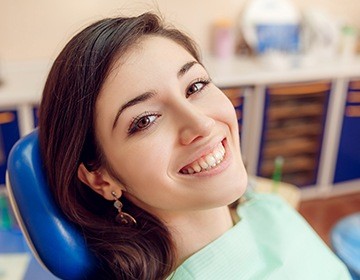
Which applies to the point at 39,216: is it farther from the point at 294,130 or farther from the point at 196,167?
the point at 294,130

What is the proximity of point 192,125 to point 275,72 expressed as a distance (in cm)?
168

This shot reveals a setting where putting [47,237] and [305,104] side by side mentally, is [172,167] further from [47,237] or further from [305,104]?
[305,104]

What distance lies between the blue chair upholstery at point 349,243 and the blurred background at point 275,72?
2.61 feet

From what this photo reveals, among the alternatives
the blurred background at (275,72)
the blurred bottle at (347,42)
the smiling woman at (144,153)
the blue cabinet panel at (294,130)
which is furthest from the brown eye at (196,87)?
the blurred bottle at (347,42)

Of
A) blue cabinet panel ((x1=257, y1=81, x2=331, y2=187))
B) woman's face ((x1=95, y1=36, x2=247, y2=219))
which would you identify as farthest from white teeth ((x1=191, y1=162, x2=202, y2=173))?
blue cabinet panel ((x1=257, y1=81, x2=331, y2=187))

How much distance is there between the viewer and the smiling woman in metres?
0.86

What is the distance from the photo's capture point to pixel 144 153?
858mm

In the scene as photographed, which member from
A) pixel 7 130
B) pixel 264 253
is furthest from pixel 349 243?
pixel 7 130

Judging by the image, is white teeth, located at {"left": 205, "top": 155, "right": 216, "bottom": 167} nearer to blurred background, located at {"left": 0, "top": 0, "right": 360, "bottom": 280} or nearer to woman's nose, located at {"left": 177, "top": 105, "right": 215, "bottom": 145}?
woman's nose, located at {"left": 177, "top": 105, "right": 215, "bottom": 145}

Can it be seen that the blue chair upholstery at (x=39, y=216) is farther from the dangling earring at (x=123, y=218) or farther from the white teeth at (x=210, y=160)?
the white teeth at (x=210, y=160)

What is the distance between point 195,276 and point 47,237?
12.0 inches

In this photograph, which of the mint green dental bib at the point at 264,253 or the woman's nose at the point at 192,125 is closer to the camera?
the woman's nose at the point at 192,125

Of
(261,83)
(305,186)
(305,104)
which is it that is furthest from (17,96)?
(305,186)

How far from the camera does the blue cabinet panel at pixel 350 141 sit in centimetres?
261
